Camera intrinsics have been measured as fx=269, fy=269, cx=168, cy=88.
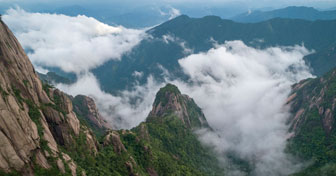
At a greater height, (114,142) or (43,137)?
(114,142)

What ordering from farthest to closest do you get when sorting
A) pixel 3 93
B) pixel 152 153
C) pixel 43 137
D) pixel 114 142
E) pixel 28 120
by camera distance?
1. pixel 152 153
2. pixel 114 142
3. pixel 43 137
4. pixel 28 120
5. pixel 3 93

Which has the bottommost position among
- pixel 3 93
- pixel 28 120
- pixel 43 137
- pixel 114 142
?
pixel 43 137

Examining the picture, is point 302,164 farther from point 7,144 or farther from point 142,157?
point 7,144

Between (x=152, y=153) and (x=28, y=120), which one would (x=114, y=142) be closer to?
(x=152, y=153)

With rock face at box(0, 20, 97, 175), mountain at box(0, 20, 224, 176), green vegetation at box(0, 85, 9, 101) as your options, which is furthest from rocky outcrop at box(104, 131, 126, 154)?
green vegetation at box(0, 85, 9, 101)

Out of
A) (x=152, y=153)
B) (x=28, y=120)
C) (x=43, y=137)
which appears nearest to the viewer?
(x=28, y=120)

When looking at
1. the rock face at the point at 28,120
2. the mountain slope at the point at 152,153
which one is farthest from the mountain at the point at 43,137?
the mountain slope at the point at 152,153

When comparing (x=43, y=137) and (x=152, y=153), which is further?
(x=152, y=153)

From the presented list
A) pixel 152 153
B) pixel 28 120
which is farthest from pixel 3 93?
pixel 152 153

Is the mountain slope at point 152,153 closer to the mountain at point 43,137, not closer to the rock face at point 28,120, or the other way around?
the mountain at point 43,137
